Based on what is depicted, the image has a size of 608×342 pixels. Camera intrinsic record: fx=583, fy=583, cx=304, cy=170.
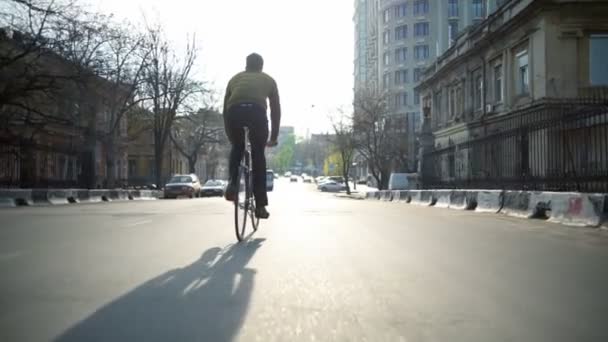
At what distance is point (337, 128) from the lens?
50.8 meters

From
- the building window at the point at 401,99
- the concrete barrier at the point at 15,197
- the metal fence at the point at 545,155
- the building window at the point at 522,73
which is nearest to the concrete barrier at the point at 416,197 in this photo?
the metal fence at the point at 545,155

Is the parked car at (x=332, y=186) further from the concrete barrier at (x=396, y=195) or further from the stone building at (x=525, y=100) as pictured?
the concrete barrier at (x=396, y=195)

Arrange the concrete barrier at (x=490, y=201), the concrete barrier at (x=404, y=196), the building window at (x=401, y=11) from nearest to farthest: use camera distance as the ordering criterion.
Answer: the concrete barrier at (x=490, y=201)
the concrete barrier at (x=404, y=196)
the building window at (x=401, y=11)

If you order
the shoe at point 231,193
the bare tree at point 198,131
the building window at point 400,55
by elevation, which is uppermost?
the building window at point 400,55

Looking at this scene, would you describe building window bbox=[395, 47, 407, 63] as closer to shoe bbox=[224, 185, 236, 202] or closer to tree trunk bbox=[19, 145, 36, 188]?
tree trunk bbox=[19, 145, 36, 188]

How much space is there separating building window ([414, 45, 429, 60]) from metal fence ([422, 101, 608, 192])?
218 ft

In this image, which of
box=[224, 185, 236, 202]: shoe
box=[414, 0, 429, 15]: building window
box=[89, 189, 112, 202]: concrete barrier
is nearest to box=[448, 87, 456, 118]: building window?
box=[89, 189, 112, 202]: concrete barrier

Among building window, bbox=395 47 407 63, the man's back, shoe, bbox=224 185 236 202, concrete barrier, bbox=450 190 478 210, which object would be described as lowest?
concrete barrier, bbox=450 190 478 210

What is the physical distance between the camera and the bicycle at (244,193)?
22.1ft

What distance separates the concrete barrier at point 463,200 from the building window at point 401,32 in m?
72.3

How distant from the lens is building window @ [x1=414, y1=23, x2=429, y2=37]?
84.6m

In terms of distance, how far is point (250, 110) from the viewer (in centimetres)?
665

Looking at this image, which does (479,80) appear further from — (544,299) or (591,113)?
(544,299)

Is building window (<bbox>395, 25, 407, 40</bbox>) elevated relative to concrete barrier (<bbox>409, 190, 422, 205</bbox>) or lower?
elevated
